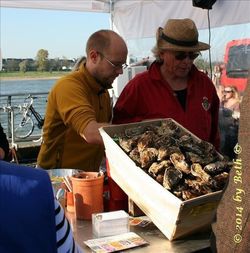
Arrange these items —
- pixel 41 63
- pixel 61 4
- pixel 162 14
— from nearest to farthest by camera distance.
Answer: pixel 162 14
pixel 61 4
pixel 41 63

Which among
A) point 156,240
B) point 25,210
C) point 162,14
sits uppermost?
point 162,14

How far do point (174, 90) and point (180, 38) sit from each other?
0.98 feet

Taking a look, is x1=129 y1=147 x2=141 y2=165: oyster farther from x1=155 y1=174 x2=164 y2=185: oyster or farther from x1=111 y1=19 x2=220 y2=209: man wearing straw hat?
x1=111 y1=19 x2=220 y2=209: man wearing straw hat

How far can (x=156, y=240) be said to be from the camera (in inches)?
59.1

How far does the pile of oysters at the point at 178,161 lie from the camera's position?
1396 mm

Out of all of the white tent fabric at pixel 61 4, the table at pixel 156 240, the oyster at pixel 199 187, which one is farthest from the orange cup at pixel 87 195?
the white tent fabric at pixel 61 4

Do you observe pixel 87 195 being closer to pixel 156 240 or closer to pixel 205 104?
pixel 156 240

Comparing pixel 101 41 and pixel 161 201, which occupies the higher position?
pixel 101 41

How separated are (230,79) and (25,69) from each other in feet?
17.1

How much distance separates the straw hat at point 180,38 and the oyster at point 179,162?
1042mm

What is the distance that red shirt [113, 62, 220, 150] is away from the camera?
234 centimetres

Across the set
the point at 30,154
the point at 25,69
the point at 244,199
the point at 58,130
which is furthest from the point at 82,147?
the point at 25,69

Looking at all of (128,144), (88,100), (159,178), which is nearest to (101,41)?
(88,100)

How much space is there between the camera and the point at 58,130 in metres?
2.38
